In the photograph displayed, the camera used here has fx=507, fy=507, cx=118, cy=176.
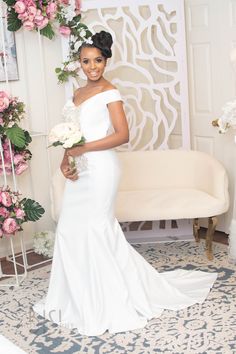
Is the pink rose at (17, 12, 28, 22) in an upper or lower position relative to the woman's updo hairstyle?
upper

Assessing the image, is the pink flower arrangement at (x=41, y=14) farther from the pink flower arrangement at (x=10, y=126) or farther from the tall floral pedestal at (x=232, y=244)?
the tall floral pedestal at (x=232, y=244)

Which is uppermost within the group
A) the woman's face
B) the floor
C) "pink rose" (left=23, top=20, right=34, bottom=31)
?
"pink rose" (left=23, top=20, right=34, bottom=31)

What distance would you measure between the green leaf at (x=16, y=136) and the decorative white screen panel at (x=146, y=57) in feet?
3.97

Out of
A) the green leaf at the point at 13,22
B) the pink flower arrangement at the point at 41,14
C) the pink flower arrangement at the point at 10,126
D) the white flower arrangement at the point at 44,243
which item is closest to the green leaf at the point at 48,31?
the pink flower arrangement at the point at 41,14

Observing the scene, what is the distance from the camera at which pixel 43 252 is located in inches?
175

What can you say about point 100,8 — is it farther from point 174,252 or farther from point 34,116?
point 174,252

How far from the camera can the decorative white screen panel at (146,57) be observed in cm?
451

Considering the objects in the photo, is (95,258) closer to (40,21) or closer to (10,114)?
(10,114)

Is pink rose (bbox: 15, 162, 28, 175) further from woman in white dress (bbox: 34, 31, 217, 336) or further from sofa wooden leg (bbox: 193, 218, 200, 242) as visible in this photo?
sofa wooden leg (bbox: 193, 218, 200, 242)

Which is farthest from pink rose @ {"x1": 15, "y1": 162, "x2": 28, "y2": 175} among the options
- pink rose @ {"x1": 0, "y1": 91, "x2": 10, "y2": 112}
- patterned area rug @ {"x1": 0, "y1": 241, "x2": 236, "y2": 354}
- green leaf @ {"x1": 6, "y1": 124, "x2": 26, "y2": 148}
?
patterned area rug @ {"x1": 0, "y1": 241, "x2": 236, "y2": 354}

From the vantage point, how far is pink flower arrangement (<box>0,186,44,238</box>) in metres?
3.75

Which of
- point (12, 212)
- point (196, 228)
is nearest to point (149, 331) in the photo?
point (12, 212)

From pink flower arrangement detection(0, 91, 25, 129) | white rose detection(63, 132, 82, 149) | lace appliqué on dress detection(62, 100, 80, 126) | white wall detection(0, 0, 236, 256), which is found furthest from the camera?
white wall detection(0, 0, 236, 256)

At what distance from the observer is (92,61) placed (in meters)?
3.05
